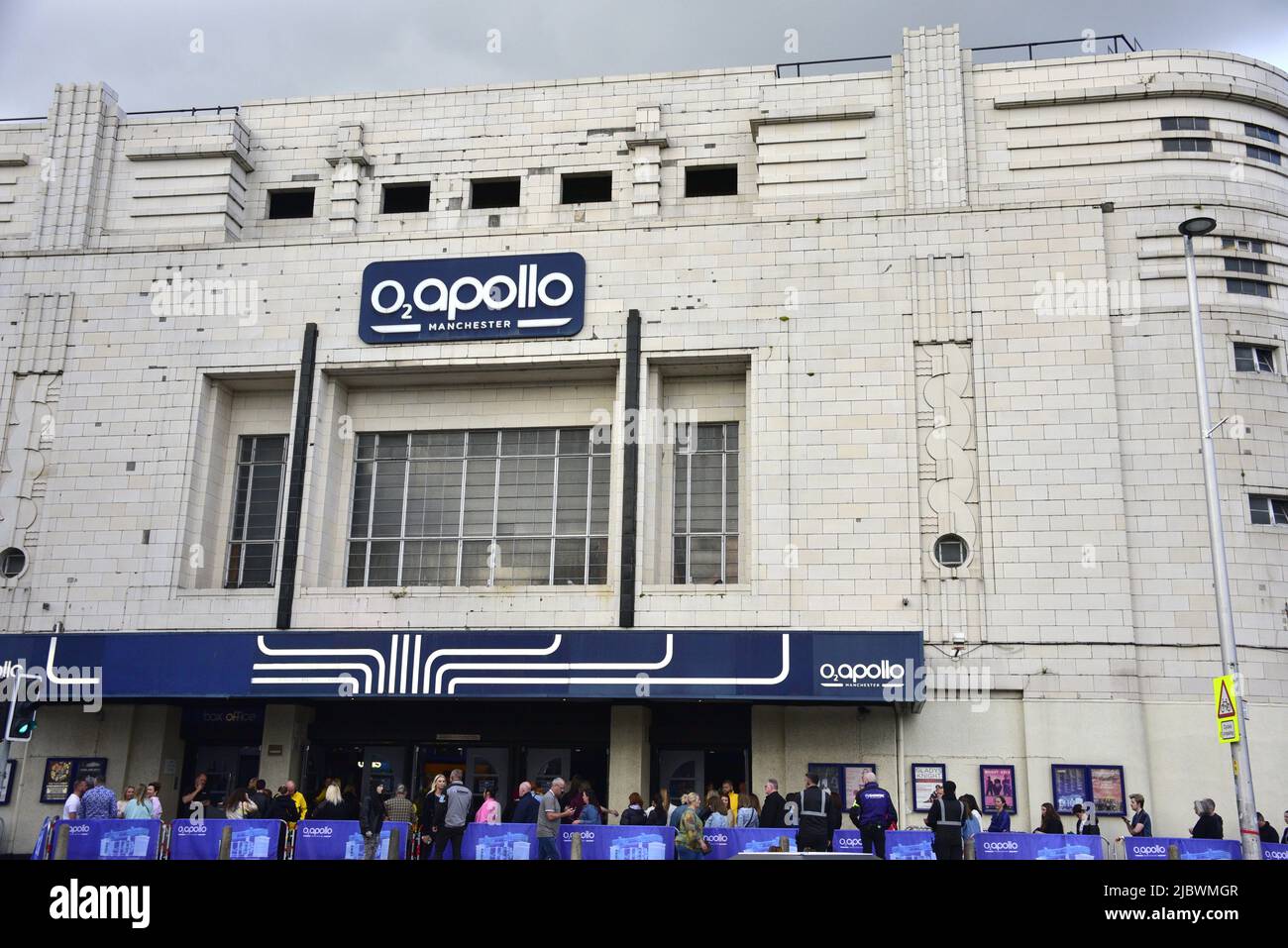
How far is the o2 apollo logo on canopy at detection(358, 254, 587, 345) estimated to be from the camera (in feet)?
85.6

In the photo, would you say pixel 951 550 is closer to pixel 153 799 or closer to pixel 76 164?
pixel 153 799

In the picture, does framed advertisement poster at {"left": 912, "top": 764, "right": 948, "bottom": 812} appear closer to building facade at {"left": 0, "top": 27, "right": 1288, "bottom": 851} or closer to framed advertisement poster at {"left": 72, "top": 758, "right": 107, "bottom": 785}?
building facade at {"left": 0, "top": 27, "right": 1288, "bottom": 851}

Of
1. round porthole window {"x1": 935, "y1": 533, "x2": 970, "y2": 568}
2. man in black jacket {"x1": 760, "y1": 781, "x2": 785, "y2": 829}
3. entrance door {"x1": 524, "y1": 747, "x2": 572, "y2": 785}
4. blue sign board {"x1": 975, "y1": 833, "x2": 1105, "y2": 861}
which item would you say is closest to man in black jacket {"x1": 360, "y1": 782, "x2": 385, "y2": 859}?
entrance door {"x1": 524, "y1": 747, "x2": 572, "y2": 785}

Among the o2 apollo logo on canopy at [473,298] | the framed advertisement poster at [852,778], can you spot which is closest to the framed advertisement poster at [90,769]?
the o2 apollo logo on canopy at [473,298]

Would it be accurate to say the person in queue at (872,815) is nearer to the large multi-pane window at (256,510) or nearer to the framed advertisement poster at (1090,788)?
the framed advertisement poster at (1090,788)

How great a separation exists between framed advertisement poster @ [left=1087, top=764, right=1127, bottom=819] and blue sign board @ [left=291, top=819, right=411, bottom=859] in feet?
42.1

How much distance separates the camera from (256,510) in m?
27.3

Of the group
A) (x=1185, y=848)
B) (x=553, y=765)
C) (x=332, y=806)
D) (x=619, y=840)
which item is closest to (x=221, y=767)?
(x=553, y=765)

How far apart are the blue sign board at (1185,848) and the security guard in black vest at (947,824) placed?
7.61ft

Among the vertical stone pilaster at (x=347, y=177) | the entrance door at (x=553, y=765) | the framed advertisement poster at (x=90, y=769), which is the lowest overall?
the framed advertisement poster at (x=90, y=769)

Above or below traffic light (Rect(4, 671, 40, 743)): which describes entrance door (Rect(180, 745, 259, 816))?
below

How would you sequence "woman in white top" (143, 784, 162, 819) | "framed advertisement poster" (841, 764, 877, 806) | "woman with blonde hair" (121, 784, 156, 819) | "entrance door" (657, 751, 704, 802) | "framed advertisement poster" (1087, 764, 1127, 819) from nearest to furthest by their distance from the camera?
"woman with blonde hair" (121, 784, 156, 819), "woman in white top" (143, 784, 162, 819), "framed advertisement poster" (1087, 764, 1127, 819), "framed advertisement poster" (841, 764, 877, 806), "entrance door" (657, 751, 704, 802)

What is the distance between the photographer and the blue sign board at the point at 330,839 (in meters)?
17.3
